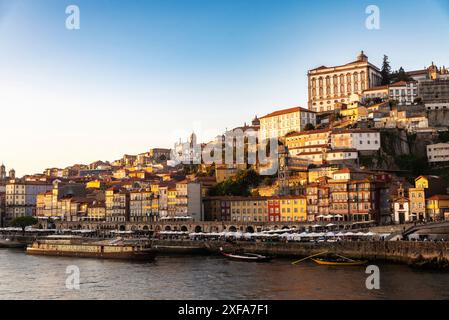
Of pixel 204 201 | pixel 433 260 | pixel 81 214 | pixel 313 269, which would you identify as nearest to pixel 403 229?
pixel 433 260

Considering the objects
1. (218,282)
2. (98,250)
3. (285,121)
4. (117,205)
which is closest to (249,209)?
(98,250)

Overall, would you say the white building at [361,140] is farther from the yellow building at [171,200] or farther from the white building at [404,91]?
the yellow building at [171,200]

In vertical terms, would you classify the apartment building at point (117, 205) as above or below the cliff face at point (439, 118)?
below

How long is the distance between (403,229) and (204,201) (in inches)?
1073

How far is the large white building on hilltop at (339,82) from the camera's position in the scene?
279 ft

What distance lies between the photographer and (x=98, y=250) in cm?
4728

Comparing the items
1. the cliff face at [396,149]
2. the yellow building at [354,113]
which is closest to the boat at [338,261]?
the cliff face at [396,149]

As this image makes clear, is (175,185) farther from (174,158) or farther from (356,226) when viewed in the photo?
(174,158)

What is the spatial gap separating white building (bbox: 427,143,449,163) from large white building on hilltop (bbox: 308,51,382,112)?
21.9 m

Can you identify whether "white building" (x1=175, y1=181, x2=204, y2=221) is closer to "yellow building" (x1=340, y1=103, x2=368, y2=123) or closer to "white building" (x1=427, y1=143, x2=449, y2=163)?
"yellow building" (x1=340, y1=103, x2=368, y2=123)

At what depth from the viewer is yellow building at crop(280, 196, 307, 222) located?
179ft

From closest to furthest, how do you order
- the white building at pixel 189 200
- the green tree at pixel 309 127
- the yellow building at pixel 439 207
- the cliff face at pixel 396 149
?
the yellow building at pixel 439 207 < the cliff face at pixel 396 149 < the white building at pixel 189 200 < the green tree at pixel 309 127

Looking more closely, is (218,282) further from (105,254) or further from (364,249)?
(105,254)

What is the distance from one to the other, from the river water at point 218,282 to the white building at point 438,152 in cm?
3054
